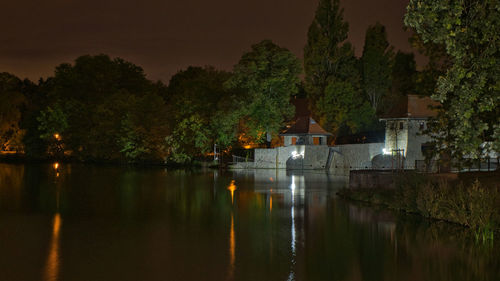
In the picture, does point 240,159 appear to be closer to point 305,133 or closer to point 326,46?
point 305,133

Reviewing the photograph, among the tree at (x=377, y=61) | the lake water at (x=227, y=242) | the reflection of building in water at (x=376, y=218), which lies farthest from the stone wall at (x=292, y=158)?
the reflection of building in water at (x=376, y=218)

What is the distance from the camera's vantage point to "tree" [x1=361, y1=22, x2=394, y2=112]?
198 feet

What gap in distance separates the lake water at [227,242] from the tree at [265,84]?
110 feet

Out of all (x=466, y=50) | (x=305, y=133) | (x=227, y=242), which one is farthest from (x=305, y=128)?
(x=227, y=242)

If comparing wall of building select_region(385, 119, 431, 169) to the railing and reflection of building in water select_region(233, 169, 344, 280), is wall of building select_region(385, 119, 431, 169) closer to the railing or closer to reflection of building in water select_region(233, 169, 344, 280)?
reflection of building in water select_region(233, 169, 344, 280)

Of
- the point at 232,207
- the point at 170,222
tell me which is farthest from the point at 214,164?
the point at 170,222

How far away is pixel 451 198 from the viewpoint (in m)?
18.5

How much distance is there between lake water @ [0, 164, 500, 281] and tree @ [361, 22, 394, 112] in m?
37.9

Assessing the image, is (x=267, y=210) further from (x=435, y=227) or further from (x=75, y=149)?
(x=75, y=149)

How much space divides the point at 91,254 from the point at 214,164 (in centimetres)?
4962

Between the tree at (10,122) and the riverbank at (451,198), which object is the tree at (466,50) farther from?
the tree at (10,122)

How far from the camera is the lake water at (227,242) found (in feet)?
38.4

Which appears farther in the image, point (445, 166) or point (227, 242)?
point (445, 166)

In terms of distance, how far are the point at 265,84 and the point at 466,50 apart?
41.1m
